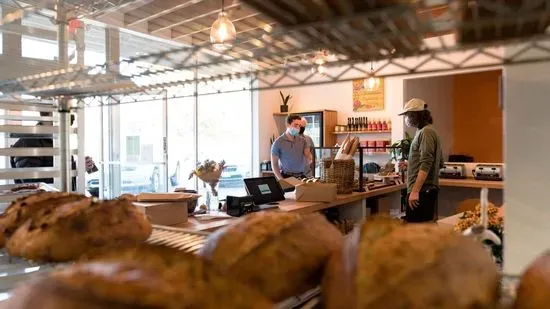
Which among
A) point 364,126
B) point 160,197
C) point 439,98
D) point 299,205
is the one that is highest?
point 439,98

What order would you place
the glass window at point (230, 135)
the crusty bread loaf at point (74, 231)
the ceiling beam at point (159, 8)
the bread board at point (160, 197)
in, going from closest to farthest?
the crusty bread loaf at point (74, 231) < the bread board at point (160, 197) < the ceiling beam at point (159, 8) < the glass window at point (230, 135)

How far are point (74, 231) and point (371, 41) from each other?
1.79 feet

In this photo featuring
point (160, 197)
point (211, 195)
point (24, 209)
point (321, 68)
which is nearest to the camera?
point (321, 68)

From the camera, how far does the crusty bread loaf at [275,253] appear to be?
1.61ft

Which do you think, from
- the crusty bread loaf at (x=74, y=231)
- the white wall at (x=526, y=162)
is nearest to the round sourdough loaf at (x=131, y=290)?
the crusty bread loaf at (x=74, y=231)

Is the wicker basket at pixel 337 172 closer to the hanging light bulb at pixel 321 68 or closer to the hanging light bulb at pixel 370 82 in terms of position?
the hanging light bulb at pixel 370 82

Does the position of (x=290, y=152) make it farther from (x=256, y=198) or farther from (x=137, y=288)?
(x=137, y=288)

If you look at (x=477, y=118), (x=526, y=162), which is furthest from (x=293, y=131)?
(x=526, y=162)

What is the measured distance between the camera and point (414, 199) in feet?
10.3

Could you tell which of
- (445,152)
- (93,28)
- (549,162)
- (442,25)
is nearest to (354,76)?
(442,25)

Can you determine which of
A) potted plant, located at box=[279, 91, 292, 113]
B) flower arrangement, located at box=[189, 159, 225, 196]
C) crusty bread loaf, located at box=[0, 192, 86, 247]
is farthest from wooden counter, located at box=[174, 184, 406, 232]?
potted plant, located at box=[279, 91, 292, 113]

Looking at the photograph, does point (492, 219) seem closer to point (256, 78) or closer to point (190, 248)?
point (256, 78)

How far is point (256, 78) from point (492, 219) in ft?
3.82

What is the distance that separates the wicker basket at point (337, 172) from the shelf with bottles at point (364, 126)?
349 cm
